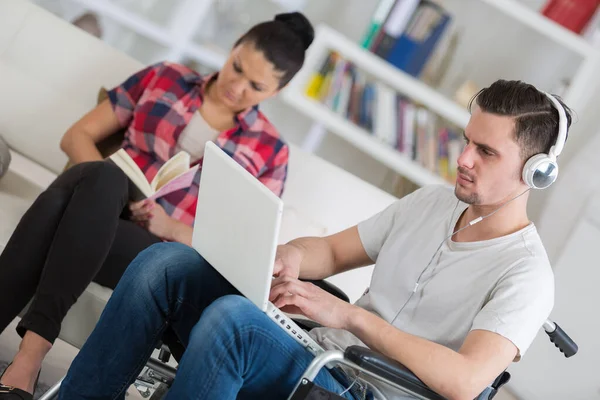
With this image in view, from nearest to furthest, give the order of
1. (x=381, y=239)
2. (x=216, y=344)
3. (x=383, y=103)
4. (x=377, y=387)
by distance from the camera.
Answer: (x=216, y=344)
(x=377, y=387)
(x=381, y=239)
(x=383, y=103)

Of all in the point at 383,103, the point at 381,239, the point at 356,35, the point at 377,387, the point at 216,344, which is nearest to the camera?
the point at 216,344

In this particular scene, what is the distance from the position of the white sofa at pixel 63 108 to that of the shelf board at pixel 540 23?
124cm

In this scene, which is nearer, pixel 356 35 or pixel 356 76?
pixel 356 76

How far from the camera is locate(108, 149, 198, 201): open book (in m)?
1.97

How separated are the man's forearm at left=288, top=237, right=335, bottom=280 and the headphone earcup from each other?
48 centimetres

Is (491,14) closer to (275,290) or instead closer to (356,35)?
(356,35)

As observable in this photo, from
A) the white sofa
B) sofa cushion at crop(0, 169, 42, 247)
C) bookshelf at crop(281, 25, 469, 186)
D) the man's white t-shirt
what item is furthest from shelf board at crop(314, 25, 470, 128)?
the man's white t-shirt

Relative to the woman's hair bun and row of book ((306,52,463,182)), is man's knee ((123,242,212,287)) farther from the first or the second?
row of book ((306,52,463,182))

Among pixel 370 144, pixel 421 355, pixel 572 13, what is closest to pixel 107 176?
pixel 421 355

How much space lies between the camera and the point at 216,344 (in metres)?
1.26

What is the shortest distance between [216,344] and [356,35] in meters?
2.59

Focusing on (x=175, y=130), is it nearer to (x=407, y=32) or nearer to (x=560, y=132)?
(x=560, y=132)

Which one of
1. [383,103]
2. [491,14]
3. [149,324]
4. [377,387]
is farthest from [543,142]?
[491,14]

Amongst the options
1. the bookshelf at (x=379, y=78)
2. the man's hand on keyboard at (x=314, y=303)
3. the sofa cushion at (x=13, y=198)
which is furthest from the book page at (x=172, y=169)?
the bookshelf at (x=379, y=78)
